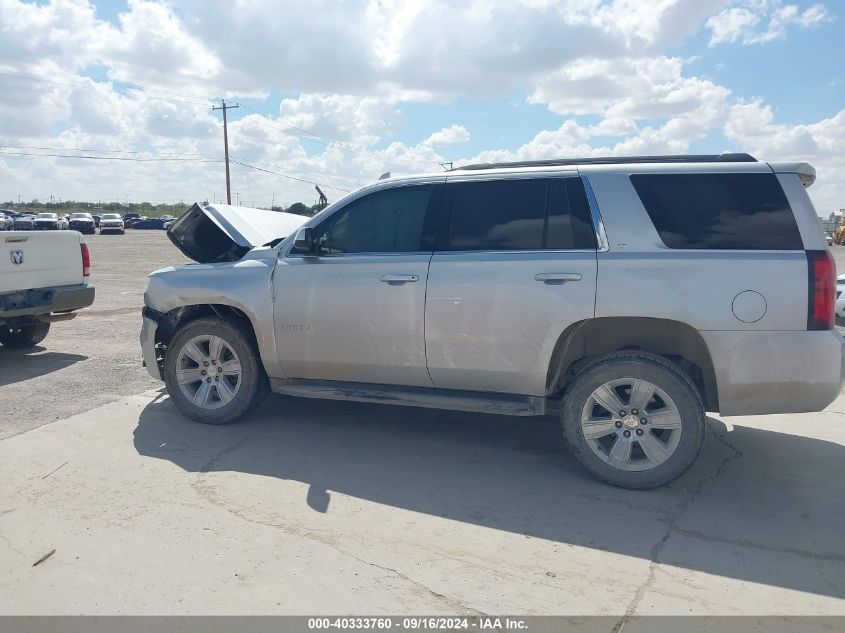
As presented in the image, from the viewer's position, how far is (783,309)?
4.06 metres

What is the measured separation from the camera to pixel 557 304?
14.4 feet

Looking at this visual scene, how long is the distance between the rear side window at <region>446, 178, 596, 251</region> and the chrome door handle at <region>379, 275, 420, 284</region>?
0.35 meters

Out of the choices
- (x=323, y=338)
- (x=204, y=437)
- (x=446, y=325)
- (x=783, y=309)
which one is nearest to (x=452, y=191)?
(x=446, y=325)

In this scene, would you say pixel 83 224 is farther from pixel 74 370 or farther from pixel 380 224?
pixel 380 224

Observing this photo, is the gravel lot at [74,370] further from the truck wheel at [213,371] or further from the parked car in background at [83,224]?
the parked car in background at [83,224]

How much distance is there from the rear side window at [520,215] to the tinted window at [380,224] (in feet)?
0.87

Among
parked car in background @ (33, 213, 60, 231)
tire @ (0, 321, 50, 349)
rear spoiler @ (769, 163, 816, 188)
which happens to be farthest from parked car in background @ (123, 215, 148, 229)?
rear spoiler @ (769, 163, 816, 188)

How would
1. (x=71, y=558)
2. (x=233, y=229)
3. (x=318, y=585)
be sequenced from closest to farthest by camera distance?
(x=318, y=585) < (x=71, y=558) < (x=233, y=229)

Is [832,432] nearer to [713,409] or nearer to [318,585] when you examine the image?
[713,409]

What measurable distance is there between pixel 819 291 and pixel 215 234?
4.59 m

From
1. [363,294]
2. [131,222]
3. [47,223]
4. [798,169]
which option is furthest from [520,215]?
[131,222]

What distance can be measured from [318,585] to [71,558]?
1289mm

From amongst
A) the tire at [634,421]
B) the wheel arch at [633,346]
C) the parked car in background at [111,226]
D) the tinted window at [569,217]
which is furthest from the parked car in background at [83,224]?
the tire at [634,421]

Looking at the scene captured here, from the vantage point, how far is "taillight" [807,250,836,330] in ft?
13.2
